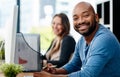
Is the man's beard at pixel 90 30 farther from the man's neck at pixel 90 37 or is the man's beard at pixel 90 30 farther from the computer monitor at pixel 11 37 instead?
the computer monitor at pixel 11 37

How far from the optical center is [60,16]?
3223mm

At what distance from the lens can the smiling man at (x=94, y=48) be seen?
163 centimetres

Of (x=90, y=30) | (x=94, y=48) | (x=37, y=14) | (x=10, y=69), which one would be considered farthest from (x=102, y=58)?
(x=37, y=14)

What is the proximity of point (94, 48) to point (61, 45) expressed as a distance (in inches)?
50.2

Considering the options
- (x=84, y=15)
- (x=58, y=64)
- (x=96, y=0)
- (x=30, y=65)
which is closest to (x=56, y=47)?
(x=58, y=64)

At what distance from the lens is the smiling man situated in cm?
163

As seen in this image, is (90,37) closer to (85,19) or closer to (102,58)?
(85,19)

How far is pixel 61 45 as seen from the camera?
9.66 ft

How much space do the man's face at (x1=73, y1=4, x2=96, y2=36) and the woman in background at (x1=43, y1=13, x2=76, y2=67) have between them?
0.97 metres

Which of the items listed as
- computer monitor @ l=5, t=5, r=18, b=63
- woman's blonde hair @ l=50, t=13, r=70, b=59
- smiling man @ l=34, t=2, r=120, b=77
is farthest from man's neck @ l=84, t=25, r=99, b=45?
woman's blonde hair @ l=50, t=13, r=70, b=59

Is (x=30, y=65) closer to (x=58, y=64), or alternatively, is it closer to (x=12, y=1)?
(x=58, y=64)

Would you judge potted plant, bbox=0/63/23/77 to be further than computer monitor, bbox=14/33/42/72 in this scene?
No

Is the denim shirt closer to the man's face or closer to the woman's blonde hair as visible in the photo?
the man's face

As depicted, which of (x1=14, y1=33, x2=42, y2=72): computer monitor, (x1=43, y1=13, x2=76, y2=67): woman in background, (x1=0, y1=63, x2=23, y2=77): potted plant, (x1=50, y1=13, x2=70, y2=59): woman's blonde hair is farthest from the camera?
(x1=50, y1=13, x2=70, y2=59): woman's blonde hair
